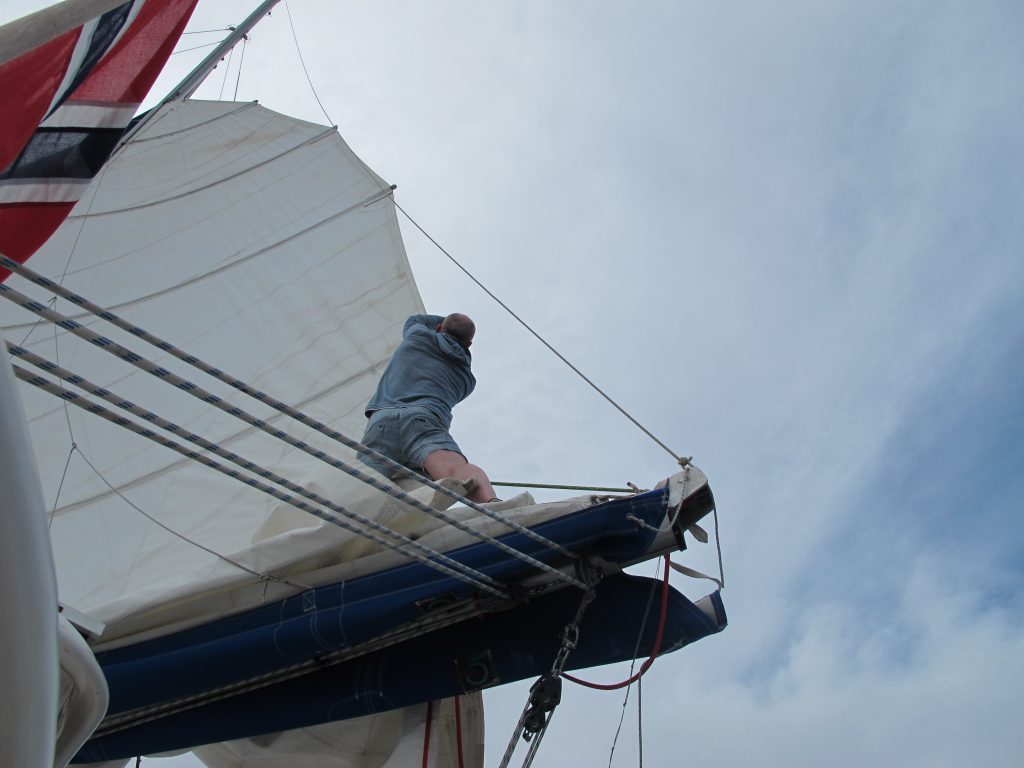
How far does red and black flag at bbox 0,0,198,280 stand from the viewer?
1.99 metres

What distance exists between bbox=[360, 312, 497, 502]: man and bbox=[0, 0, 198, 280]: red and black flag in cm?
124

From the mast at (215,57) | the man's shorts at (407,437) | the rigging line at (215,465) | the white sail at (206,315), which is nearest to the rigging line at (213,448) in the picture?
the rigging line at (215,465)

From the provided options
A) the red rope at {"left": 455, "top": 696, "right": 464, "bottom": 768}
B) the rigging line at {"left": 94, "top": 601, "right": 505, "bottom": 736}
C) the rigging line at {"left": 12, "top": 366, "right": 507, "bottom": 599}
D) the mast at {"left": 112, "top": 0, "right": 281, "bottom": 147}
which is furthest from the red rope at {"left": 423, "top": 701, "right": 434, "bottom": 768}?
the mast at {"left": 112, "top": 0, "right": 281, "bottom": 147}

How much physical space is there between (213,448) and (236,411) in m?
0.11

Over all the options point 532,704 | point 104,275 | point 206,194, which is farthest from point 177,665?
point 206,194

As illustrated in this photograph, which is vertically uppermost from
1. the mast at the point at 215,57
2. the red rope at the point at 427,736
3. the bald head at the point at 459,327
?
the mast at the point at 215,57

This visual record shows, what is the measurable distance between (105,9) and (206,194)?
4427 mm

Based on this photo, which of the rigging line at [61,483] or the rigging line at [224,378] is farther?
the rigging line at [61,483]

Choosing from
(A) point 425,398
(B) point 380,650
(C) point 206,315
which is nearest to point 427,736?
(B) point 380,650

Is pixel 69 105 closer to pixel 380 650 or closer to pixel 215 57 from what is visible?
pixel 380 650

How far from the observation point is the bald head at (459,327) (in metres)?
3.74

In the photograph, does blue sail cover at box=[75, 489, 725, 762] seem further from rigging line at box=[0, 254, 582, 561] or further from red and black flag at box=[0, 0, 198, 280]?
red and black flag at box=[0, 0, 198, 280]

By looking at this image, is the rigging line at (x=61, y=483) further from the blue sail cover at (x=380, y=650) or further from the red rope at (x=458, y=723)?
the red rope at (x=458, y=723)

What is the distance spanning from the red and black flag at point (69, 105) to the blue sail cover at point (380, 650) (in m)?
1.05
